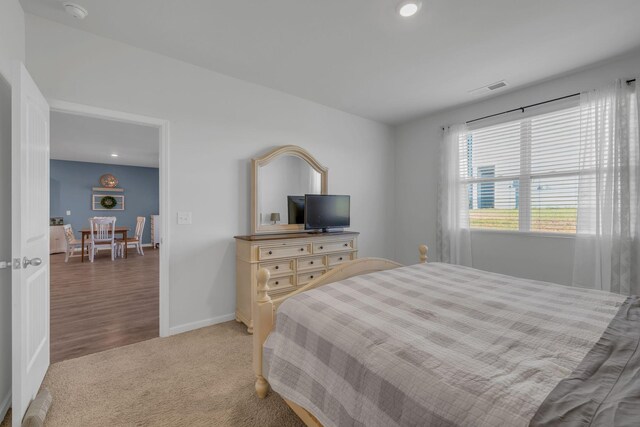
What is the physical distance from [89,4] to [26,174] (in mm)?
1276

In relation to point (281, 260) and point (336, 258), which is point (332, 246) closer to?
point (336, 258)

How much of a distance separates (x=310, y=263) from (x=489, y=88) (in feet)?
9.23

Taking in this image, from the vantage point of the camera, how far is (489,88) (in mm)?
3176

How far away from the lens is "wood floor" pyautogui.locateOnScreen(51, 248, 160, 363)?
2.50 meters

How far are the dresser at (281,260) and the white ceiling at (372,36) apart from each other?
1.71m

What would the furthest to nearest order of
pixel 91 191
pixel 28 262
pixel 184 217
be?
pixel 91 191 → pixel 184 217 → pixel 28 262

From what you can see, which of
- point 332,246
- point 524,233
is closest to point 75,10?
point 332,246

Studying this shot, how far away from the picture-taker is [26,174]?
155 cm

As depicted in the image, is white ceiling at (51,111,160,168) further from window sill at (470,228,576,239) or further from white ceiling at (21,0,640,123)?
window sill at (470,228,576,239)

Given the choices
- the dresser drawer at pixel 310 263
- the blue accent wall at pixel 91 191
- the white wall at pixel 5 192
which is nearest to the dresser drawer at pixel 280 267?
the dresser drawer at pixel 310 263

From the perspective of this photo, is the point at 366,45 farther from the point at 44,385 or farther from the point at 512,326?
the point at 44,385

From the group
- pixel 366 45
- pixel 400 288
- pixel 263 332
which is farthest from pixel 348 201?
pixel 263 332

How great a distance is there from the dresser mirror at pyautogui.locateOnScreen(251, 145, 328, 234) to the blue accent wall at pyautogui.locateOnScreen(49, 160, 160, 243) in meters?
4.79

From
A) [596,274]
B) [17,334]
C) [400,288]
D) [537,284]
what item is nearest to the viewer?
[17,334]
